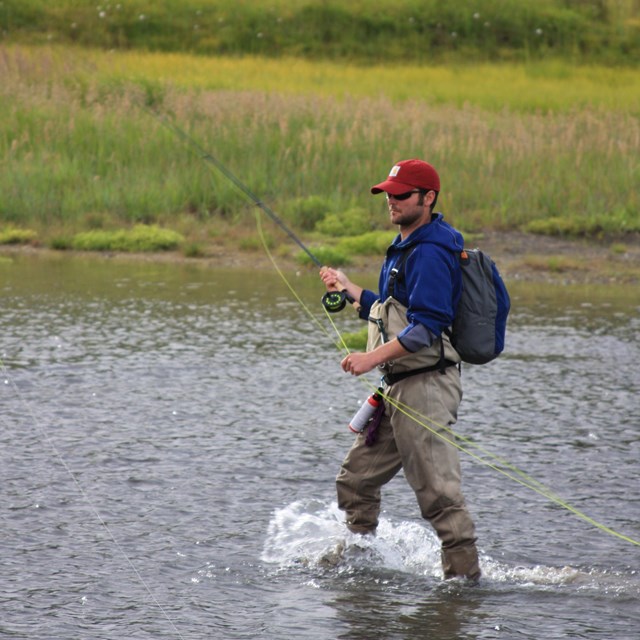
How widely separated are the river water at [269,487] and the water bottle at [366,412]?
20.9 inches

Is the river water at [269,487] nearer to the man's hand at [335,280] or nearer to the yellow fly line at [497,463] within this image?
the yellow fly line at [497,463]

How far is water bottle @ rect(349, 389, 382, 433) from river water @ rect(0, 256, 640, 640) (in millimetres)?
530

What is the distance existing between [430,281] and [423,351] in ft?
1.06

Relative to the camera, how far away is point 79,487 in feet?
22.2

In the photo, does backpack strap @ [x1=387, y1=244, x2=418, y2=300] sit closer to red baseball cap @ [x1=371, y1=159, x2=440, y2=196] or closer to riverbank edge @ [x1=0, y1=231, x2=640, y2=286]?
red baseball cap @ [x1=371, y1=159, x2=440, y2=196]

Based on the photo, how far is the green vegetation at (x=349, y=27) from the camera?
29.6 meters

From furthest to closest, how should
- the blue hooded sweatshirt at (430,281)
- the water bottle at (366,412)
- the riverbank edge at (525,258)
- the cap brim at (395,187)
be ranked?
the riverbank edge at (525,258) < the water bottle at (366,412) < the cap brim at (395,187) < the blue hooded sweatshirt at (430,281)

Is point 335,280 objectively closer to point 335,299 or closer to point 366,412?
point 335,299

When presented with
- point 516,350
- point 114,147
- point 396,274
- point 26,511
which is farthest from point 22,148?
point 396,274

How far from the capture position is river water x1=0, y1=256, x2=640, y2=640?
5254 millimetres

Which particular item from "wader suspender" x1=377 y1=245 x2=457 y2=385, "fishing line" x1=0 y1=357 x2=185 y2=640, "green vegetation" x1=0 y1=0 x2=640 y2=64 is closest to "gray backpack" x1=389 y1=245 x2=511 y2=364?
"wader suspender" x1=377 y1=245 x2=457 y2=385

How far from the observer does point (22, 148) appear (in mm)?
17625

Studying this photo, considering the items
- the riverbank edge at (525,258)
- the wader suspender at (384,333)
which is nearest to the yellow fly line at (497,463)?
the wader suspender at (384,333)

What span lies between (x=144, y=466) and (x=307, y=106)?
479 inches
